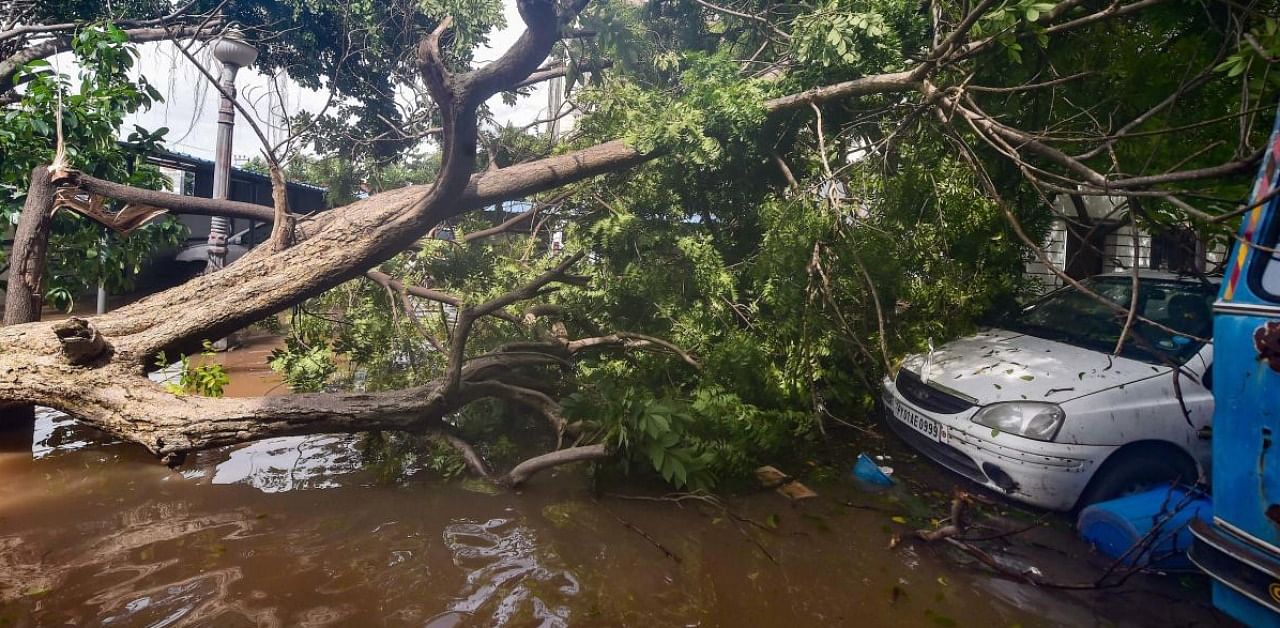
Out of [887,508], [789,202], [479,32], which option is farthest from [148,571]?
[479,32]

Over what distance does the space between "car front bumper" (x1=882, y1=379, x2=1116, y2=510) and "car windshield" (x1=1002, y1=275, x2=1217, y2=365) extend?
0.85 m

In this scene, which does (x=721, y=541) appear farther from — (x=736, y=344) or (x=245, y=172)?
(x=245, y=172)

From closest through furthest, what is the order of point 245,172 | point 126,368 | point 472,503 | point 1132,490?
point 1132,490
point 472,503
point 126,368
point 245,172

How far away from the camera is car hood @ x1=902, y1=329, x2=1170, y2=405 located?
3.77 m

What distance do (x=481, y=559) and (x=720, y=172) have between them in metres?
4.05

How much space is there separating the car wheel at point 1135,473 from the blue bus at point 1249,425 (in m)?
1.27

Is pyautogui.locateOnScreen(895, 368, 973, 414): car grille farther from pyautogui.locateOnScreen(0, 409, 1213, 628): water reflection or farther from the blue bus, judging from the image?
the blue bus

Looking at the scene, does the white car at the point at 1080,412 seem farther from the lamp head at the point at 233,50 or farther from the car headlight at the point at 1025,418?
the lamp head at the point at 233,50

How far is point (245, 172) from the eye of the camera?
12.6 m

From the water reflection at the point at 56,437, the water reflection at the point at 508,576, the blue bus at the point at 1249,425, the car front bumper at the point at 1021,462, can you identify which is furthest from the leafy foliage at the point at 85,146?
the blue bus at the point at 1249,425

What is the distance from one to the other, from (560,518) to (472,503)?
64 cm

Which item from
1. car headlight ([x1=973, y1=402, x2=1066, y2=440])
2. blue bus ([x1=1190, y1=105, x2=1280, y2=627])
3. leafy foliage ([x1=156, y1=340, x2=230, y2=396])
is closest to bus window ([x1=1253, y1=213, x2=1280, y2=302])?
blue bus ([x1=1190, y1=105, x2=1280, y2=627])

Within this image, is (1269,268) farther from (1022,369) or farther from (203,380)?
(203,380)

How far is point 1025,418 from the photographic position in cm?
374
